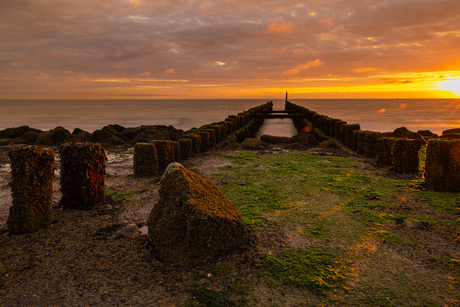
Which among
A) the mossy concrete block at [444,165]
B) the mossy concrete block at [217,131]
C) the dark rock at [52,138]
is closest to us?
the mossy concrete block at [444,165]

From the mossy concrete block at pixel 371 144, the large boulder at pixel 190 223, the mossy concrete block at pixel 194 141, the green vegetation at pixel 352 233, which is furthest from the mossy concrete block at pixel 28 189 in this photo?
the mossy concrete block at pixel 371 144

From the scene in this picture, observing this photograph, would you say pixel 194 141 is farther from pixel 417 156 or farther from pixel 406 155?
pixel 417 156

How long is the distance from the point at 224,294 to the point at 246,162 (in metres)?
6.88

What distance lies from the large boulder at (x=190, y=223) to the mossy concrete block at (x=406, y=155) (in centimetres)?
640

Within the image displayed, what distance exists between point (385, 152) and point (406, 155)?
971mm

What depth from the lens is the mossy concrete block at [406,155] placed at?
785cm

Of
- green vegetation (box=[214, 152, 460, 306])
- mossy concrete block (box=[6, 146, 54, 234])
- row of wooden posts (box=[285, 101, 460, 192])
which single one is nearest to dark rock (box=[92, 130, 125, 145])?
green vegetation (box=[214, 152, 460, 306])

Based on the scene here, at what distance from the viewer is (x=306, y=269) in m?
3.45

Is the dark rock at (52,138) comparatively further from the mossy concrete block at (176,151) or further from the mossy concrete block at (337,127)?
the mossy concrete block at (337,127)

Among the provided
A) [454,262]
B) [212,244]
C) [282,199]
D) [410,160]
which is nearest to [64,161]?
[212,244]

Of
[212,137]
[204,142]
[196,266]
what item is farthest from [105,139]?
[196,266]

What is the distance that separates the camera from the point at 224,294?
3.04 metres

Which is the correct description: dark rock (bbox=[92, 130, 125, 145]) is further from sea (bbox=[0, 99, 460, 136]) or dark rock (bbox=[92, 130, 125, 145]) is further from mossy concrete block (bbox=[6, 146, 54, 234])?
sea (bbox=[0, 99, 460, 136])

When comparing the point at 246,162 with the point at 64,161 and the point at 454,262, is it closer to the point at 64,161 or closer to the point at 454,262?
the point at 64,161
